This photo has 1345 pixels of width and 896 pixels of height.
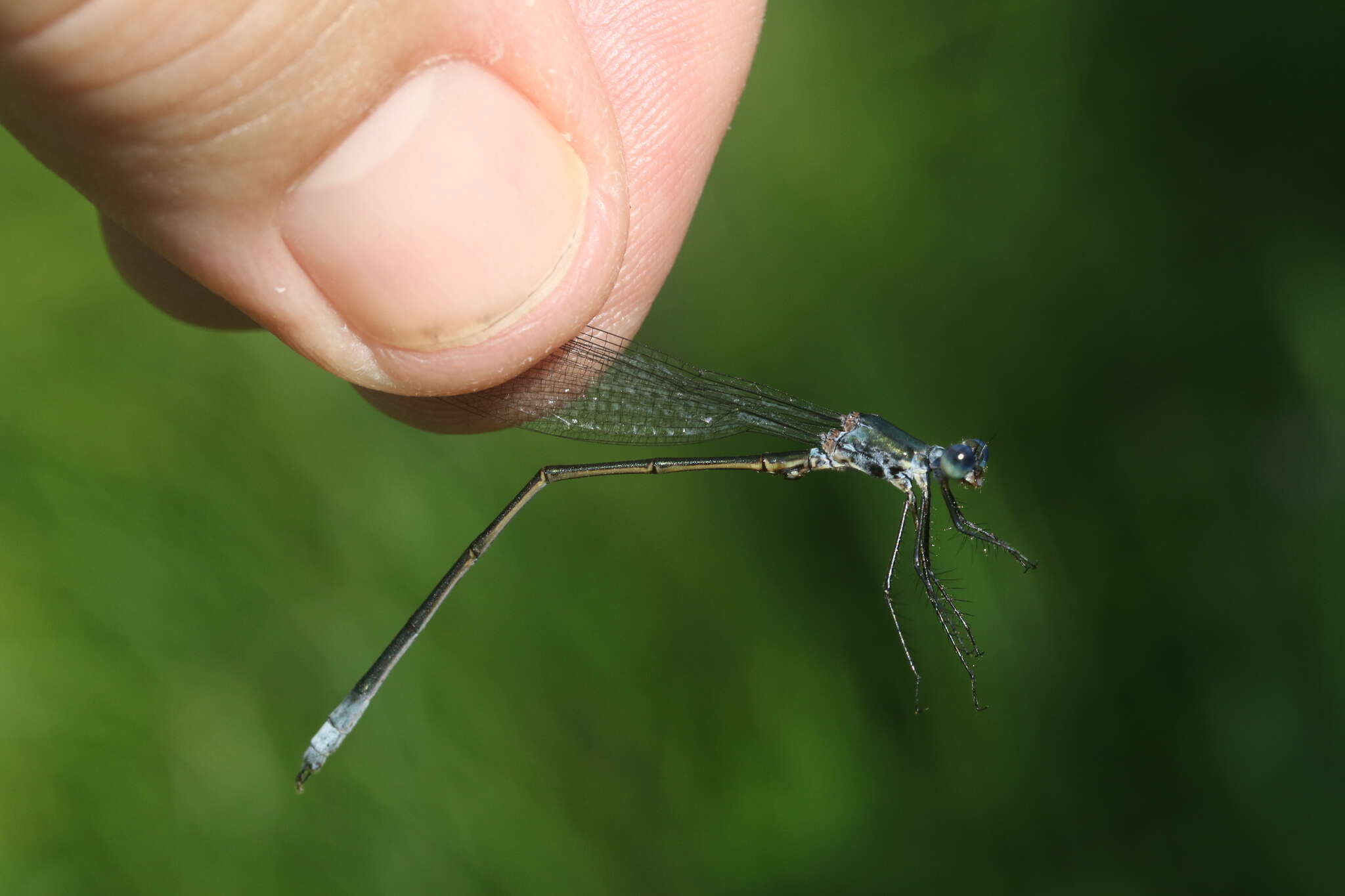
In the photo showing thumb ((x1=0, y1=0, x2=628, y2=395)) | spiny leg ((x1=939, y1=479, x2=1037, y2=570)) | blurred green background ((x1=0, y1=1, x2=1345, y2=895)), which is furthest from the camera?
blurred green background ((x1=0, y1=1, x2=1345, y2=895))

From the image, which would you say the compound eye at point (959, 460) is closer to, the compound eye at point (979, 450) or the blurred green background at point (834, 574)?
the compound eye at point (979, 450)

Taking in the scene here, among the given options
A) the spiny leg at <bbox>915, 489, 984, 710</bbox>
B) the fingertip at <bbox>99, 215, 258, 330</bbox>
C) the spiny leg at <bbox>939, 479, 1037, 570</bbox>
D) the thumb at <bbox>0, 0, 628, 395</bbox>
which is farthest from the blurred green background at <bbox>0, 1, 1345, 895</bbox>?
the thumb at <bbox>0, 0, 628, 395</bbox>

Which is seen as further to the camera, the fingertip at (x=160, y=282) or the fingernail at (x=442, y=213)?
the fingertip at (x=160, y=282)

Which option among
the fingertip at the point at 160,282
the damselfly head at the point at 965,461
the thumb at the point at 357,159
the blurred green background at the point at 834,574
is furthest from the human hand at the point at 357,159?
the blurred green background at the point at 834,574

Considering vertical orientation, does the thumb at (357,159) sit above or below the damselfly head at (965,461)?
below

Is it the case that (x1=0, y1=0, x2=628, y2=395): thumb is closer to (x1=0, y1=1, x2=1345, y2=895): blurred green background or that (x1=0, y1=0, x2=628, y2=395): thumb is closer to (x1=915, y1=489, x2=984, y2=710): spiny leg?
(x1=915, y1=489, x2=984, y2=710): spiny leg

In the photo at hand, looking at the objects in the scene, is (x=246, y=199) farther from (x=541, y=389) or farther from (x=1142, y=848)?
(x=1142, y=848)

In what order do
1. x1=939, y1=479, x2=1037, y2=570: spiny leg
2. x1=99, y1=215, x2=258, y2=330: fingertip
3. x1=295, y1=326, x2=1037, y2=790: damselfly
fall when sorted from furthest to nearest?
x1=99, y1=215, x2=258, y2=330: fingertip, x1=295, y1=326, x2=1037, y2=790: damselfly, x1=939, y1=479, x2=1037, y2=570: spiny leg
